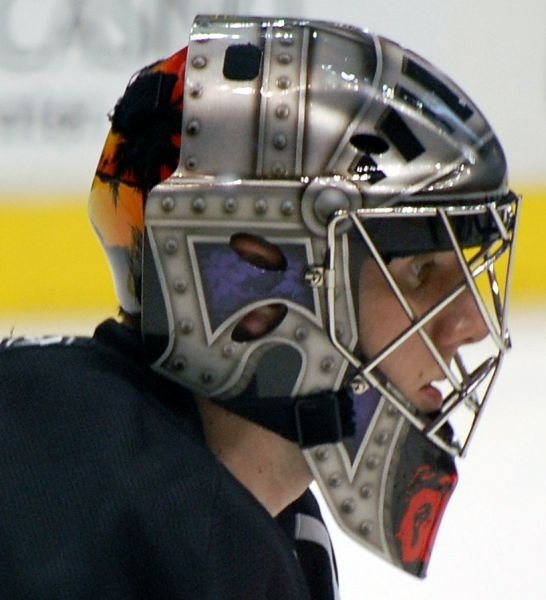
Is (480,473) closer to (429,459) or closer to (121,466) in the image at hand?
(429,459)

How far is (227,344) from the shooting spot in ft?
3.54

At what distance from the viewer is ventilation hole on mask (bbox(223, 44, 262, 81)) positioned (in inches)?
42.1

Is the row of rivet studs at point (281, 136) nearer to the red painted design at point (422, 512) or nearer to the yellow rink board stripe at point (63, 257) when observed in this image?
the red painted design at point (422, 512)

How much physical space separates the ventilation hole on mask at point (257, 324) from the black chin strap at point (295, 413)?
0.04 metres

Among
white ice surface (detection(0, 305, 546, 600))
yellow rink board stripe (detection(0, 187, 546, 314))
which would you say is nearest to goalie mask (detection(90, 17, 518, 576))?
white ice surface (detection(0, 305, 546, 600))

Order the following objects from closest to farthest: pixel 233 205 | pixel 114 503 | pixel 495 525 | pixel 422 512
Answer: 1. pixel 114 503
2. pixel 233 205
3. pixel 422 512
4. pixel 495 525

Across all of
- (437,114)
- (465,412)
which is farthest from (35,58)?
(437,114)

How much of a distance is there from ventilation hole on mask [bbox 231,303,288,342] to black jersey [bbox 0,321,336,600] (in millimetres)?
78

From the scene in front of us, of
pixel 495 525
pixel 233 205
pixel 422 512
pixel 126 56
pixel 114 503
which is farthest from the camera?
pixel 126 56

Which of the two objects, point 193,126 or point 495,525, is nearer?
point 193,126

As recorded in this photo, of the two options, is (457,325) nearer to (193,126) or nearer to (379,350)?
(379,350)

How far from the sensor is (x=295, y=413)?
1.09m

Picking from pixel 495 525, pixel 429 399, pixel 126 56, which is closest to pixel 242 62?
pixel 429 399

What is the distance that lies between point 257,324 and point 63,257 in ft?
6.21
